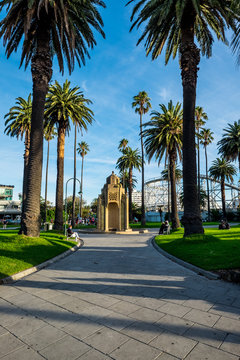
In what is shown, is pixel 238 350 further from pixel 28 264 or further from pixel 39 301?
pixel 28 264

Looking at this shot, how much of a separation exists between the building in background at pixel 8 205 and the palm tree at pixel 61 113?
5512 centimetres

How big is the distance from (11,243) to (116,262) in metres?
5.81

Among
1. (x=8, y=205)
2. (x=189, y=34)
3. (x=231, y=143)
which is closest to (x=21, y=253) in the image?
(x=189, y=34)

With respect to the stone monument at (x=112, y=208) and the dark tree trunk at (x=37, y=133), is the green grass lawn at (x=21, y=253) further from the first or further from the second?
the stone monument at (x=112, y=208)

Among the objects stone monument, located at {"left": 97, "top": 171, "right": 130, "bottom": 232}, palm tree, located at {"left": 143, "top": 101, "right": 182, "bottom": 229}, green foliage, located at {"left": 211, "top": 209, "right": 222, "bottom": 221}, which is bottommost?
green foliage, located at {"left": 211, "top": 209, "right": 222, "bottom": 221}

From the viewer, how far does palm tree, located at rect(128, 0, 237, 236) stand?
47.4 feet

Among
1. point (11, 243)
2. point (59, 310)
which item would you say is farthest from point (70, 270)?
point (11, 243)

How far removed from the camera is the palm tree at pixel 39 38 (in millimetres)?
13062

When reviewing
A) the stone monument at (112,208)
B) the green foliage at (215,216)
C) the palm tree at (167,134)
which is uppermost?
the palm tree at (167,134)

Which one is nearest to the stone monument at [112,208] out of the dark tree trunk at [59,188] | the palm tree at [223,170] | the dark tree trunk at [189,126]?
the dark tree trunk at [59,188]

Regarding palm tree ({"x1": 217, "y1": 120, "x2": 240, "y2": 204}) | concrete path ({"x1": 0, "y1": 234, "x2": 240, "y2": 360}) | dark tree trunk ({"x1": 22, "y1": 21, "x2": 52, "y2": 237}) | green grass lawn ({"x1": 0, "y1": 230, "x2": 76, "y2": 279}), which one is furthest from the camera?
palm tree ({"x1": 217, "y1": 120, "x2": 240, "y2": 204})

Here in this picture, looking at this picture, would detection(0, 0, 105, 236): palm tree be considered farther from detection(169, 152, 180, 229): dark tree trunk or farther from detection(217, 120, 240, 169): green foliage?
detection(217, 120, 240, 169): green foliage

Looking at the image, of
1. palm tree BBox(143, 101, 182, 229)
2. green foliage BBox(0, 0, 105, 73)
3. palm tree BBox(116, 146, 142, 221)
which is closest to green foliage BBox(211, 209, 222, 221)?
palm tree BBox(116, 146, 142, 221)

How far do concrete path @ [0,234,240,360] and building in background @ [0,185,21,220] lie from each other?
72.8 m
